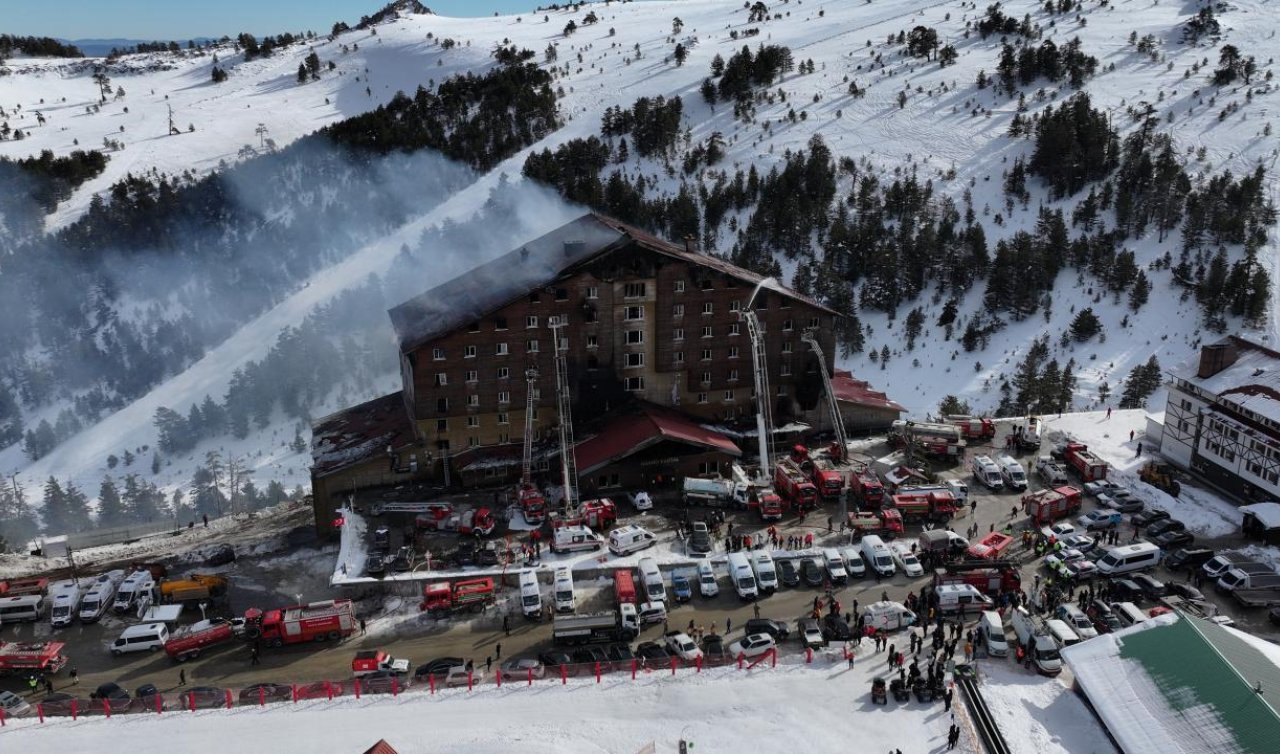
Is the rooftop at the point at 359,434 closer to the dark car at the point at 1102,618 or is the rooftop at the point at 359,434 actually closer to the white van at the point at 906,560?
the white van at the point at 906,560

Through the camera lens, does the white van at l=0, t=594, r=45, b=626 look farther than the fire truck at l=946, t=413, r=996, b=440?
No

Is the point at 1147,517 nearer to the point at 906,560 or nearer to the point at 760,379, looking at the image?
the point at 906,560

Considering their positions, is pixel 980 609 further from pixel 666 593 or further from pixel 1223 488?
pixel 1223 488

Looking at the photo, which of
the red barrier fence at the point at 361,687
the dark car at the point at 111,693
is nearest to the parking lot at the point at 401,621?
the dark car at the point at 111,693

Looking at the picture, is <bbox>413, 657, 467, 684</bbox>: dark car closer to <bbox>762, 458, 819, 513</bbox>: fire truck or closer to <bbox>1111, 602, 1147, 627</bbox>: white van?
<bbox>762, 458, 819, 513</bbox>: fire truck

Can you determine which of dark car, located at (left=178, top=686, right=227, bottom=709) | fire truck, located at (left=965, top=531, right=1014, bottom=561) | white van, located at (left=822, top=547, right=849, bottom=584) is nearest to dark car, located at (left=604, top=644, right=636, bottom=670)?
white van, located at (left=822, top=547, right=849, bottom=584)

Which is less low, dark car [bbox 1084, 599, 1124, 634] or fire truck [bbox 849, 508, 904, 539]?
dark car [bbox 1084, 599, 1124, 634]
